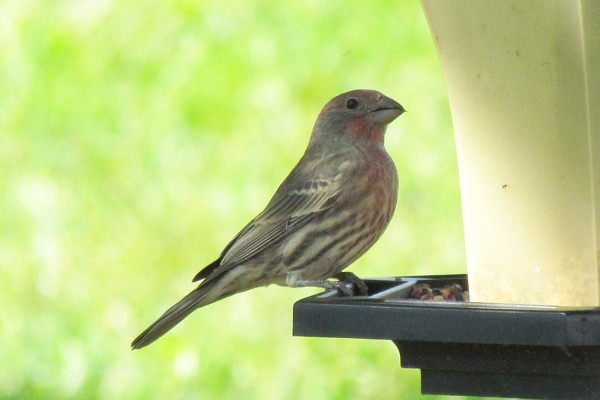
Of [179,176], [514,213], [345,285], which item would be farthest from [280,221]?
[179,176]

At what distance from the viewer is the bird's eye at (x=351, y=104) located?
6301 millimetres

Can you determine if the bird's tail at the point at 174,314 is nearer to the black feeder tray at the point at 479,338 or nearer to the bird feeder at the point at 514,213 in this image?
the bird feeder at the point at 514,213

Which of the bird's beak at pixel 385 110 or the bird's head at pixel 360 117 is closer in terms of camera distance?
the bird's beak at pixel 385 110

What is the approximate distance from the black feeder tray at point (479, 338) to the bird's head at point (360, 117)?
2028mm

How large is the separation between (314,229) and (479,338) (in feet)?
6.80

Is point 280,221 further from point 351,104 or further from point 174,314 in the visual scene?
point 351,104

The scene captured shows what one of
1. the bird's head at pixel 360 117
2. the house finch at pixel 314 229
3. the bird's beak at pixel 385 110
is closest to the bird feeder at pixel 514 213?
the house finch at pixel 314 229

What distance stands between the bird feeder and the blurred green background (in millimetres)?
2881

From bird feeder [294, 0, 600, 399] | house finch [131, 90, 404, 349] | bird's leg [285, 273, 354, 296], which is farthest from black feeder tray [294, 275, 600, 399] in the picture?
house finch [131, 90, 404, 349]

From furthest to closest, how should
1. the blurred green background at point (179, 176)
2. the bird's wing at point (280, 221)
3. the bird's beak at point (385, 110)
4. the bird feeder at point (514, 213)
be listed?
the blurred green background at point (179, 176), the bird's beak at point (385, 110), the bird's wing at point (280, 221), the bird feeder at point (514, 213)

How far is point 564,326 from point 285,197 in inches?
101

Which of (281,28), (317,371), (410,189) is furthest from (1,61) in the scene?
(317,371)

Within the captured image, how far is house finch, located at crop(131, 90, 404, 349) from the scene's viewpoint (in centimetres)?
573

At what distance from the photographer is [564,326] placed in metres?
3.65
